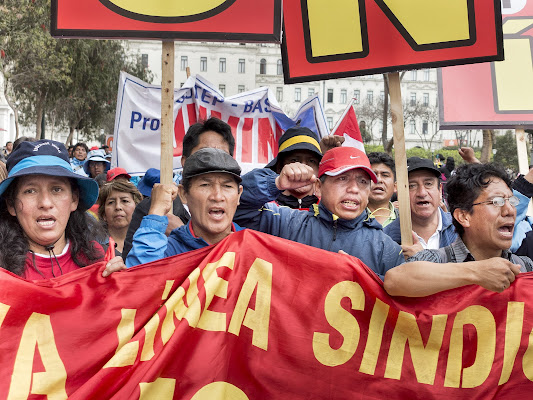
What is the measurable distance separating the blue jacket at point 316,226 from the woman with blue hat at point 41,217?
2.63 feet

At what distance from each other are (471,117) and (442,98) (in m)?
0.27

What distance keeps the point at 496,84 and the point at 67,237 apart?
3578 mm

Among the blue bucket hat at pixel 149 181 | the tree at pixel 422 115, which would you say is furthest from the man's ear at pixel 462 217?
the tree at pixel 422 115

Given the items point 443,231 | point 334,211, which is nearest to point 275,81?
point 443,231

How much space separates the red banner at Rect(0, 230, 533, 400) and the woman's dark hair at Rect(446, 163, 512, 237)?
493mm

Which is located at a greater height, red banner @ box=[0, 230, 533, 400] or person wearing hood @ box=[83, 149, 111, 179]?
person wearing hood @ box=[83, 149, 111, 179]

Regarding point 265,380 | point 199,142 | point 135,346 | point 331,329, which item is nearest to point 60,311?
point 135,346

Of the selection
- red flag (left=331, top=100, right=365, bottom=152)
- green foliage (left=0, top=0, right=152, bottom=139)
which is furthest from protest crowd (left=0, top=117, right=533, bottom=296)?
green foliage (left=0, top=0, right=152, bottom=139)

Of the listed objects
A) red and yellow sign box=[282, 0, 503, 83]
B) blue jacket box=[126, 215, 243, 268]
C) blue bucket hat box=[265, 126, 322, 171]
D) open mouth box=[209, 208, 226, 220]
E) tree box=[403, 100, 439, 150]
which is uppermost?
tree box=[403, 100, 439, 150]

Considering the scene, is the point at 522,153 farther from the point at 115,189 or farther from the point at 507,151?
the point at 507,151

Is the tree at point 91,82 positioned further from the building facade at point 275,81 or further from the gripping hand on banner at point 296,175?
the building facade at point 275,81

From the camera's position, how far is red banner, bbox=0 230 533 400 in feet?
8.64

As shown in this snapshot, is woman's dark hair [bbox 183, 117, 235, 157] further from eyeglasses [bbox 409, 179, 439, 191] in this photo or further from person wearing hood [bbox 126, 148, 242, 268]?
eyeglasses [bbox 409, 179, 439, 191]

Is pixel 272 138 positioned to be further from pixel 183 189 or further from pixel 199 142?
pixel 183 189
